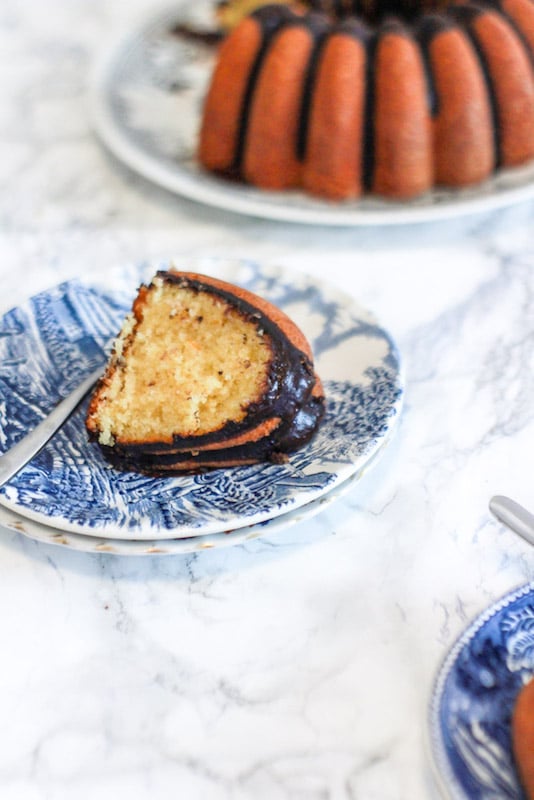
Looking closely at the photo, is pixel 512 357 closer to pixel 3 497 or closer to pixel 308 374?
pixel 308 374

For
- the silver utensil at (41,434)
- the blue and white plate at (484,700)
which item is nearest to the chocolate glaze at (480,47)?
the silver utensil at (41,434)

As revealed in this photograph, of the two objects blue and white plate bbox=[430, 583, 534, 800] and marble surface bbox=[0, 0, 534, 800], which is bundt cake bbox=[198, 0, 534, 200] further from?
blue and white plate bbox=[430, 583, 534, 800]

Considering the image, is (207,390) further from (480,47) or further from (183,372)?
(480,47)

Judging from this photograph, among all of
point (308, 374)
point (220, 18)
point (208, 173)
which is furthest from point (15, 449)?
point (220, 18)

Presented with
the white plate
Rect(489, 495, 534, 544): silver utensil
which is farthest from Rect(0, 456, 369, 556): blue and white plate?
the white plate

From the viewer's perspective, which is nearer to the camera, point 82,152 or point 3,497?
point 3,497

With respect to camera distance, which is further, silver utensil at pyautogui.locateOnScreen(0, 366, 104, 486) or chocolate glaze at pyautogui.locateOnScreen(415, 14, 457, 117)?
chocolate glaze at pyautogui.locateOnScreen(415, 14, 457, 117)

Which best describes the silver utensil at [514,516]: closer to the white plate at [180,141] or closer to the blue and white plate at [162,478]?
the blue and white plate at [162,478]
